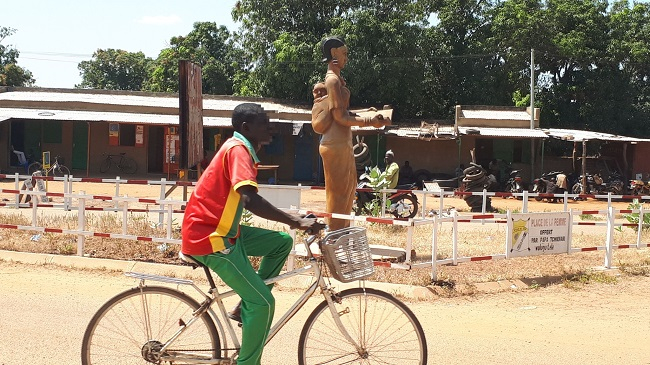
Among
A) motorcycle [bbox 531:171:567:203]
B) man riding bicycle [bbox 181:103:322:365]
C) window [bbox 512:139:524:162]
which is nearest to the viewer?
man riding bicycle [bbox 181:103:322:365]

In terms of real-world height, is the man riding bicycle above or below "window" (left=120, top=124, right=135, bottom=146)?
below

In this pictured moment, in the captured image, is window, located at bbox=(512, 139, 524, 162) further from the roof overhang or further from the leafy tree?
the leafy tree

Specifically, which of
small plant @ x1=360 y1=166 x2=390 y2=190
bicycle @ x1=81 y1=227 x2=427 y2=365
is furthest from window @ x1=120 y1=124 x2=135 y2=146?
bicycle @ x1=81 y1=227 x2=427 y2=365

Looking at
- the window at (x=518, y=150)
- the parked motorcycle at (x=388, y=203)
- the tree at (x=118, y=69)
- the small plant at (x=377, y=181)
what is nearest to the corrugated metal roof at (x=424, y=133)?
the window at (x=518, y=150)

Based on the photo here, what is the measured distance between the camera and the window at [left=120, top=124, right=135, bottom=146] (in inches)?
1139

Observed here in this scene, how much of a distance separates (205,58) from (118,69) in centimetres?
2168

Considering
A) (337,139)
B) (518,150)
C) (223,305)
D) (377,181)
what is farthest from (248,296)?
(518,150)

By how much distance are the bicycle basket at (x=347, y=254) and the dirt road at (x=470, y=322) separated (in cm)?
155

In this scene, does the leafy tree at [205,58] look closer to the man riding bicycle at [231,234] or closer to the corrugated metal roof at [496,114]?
the corrugated metal roof at [496,114]

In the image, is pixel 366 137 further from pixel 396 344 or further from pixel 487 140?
pixel 396 344

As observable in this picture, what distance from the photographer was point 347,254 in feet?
13.2

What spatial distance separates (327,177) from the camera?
28.5ft

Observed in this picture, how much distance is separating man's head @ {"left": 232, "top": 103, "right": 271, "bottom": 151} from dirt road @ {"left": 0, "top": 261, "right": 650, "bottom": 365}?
1931 mm

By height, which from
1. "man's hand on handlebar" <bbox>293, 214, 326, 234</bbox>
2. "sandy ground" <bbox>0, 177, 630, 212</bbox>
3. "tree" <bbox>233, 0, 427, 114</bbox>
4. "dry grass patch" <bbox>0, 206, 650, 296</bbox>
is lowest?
"dry grass patch" <bbox>0, 206, 650, 296</bbox>
